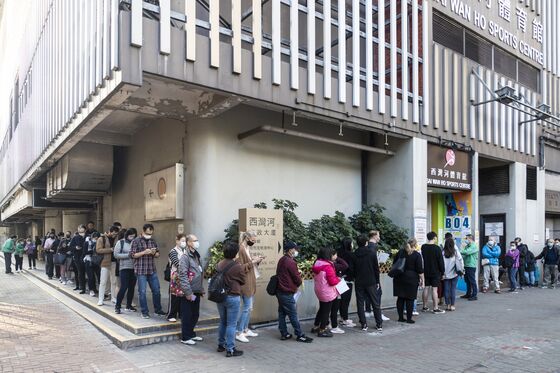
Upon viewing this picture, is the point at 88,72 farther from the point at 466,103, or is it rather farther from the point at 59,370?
the point at 466,103

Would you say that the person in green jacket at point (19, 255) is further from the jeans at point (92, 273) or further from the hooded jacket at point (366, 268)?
the hooded jacket at point (366, 268)

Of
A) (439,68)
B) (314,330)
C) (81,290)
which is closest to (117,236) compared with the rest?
(81,290)

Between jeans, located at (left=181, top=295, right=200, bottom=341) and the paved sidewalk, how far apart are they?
0.23m

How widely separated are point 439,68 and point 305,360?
9544mm

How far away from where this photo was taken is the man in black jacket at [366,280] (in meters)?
8.46

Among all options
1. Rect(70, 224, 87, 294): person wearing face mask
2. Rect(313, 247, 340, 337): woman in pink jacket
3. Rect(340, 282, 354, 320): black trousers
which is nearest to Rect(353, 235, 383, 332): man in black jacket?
Rect(340, 282, 354, 320): black trousers

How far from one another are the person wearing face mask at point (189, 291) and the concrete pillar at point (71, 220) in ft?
54.1

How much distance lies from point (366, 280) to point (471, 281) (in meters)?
5.25

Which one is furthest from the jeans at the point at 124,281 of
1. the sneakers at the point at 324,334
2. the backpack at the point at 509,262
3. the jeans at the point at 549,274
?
the jeans at the point at 549,274

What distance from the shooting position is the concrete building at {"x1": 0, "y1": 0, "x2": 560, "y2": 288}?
8352 millimetres

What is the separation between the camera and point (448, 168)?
43.7 feet

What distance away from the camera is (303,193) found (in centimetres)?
1127

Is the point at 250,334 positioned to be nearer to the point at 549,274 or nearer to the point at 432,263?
the point at 432,263

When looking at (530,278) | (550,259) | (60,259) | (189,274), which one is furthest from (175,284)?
(550,259)
